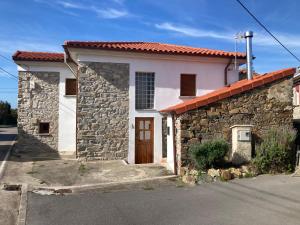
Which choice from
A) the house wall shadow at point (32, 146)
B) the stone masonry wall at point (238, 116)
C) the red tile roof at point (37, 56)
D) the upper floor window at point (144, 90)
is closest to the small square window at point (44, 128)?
the house wall shadow at point (32, 146)

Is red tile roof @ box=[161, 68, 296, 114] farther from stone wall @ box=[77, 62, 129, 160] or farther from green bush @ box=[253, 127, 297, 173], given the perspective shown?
stone wall @ box=[77, 62, 129, 160]

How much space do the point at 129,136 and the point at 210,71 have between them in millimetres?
4766

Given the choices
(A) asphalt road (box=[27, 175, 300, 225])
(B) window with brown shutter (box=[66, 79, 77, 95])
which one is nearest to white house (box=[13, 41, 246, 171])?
(B) window with brown shutter (box=[66, 79, 77, 95])

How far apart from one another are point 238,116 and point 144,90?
5.00 metres

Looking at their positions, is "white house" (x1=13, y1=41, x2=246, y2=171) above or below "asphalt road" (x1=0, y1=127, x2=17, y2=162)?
above

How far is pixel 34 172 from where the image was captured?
13180mm

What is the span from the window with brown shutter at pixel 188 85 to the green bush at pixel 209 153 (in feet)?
18.0

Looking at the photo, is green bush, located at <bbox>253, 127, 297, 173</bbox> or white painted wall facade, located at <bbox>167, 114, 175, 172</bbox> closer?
green bush, located at <bbox>253, 127, 297, 173</bbox>

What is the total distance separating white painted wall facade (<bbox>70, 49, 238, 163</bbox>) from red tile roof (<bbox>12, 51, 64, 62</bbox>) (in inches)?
124

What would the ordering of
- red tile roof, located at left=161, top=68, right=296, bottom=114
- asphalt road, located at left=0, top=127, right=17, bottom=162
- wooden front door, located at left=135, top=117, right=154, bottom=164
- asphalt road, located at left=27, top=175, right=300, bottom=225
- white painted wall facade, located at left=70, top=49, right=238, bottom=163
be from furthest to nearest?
1. asphalt road, located at left=0, top=127, right=17, bottom=162
2. wooden front door, located at left=135, top=117, right=154, bottom=164
3. white painted wall facade, located at left=70, top=49, right=238, bottom=163
4. red tile roof, located at left=161, top=68, right=296, bottom=114
5. asphalt road, located at left=27, top=175, right=300, bottom=225

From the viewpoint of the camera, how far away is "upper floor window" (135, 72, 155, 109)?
15.8 metres

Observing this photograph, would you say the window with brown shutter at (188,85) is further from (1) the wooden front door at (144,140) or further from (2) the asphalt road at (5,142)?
(2) the asphalt road at (5,142)

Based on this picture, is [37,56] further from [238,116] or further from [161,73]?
[238,116]

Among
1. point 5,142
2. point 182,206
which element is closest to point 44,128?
point 5,142
